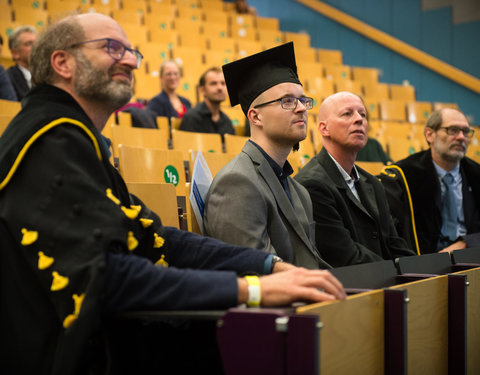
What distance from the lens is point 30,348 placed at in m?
1.01

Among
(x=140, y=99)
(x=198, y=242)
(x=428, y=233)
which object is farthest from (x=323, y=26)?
(x=198, y=242)

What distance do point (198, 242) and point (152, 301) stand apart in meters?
0.36

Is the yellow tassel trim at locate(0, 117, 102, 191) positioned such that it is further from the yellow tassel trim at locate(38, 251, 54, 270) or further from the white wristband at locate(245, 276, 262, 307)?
the white wristband at locate(245, 276, 262, 307)

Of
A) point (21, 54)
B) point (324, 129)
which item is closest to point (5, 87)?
point (21, 54)

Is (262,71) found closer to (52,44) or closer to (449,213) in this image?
(52,44)

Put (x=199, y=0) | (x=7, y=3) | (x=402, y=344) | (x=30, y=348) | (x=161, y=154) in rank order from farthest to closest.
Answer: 1. (x=199, y=0)
2. (x=7, y=3)
3. (x=161, y=154)
4. (x=402, y=344)
5. (x=30, y=348)

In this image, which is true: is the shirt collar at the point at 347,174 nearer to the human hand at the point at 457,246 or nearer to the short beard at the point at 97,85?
the human hand at the point at 457,246

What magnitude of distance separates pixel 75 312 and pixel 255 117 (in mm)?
987

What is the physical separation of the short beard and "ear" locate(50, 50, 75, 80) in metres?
0.01

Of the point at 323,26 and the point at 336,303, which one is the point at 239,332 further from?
the point at 323,26

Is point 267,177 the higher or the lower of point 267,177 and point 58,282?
the higher

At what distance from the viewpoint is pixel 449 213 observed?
2734 mm

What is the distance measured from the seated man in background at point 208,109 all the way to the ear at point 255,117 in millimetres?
2162

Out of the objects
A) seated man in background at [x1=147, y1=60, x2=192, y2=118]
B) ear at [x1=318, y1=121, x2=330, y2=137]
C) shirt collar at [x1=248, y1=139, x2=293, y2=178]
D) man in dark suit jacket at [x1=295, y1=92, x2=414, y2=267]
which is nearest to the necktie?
man in dark suit jacket at [x1=295, y1=92, x2=414, y2=267]
